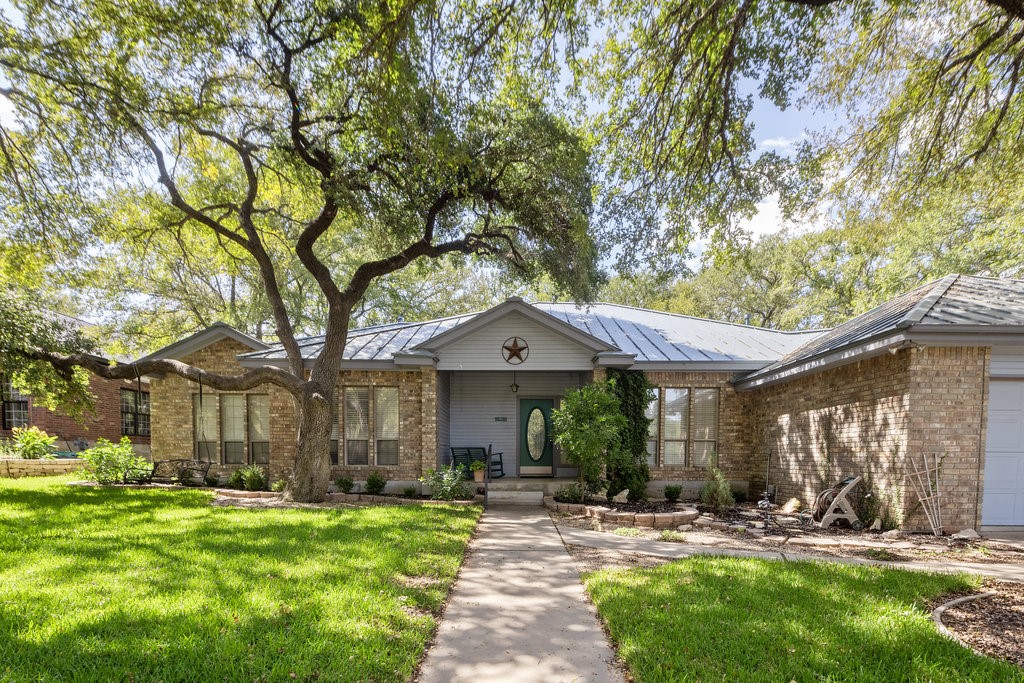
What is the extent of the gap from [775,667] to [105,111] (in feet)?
41.7

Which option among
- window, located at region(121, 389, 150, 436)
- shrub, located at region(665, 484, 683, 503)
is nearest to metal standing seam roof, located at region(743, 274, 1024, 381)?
shrub, located at region(665, 484, 683, 503)

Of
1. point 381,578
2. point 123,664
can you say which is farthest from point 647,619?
point 123,664

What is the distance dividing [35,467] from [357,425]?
32.9ft

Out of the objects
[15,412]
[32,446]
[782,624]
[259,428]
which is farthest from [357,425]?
[15,412]

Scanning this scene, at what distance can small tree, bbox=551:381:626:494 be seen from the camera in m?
9.76

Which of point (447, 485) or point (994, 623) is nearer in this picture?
point (994, 623)

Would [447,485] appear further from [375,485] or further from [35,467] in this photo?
[35,467]

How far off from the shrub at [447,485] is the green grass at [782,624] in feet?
18.5

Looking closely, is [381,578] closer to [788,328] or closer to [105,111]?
[105,111]

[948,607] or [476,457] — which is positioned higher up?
[948,607]

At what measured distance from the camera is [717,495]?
10.0 metres

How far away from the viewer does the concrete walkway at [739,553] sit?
18.1 feet

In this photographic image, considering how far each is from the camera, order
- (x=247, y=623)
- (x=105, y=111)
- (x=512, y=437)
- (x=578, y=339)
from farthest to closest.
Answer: (x=512, y=437), (x=578, y=339), (x=105, y=111), (x=247, y=623)

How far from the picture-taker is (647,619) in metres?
3.90
